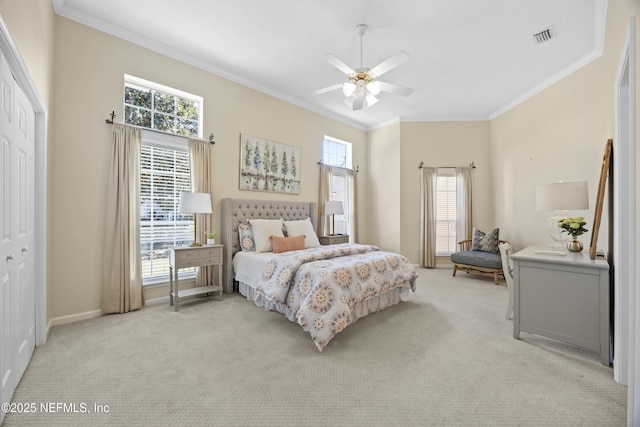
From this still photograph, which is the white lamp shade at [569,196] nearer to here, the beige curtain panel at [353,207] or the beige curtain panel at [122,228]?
the beige curtain panel at [353,207]

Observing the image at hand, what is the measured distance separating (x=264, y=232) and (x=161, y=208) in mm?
1419

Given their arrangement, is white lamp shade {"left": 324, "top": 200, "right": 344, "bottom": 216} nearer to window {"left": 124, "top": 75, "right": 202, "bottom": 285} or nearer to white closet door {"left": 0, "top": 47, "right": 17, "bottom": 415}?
window {"left": 124, "top": 75, "right": 202, "bottom": 285}

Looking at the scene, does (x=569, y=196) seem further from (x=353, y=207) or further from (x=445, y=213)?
(x=353, y=207)

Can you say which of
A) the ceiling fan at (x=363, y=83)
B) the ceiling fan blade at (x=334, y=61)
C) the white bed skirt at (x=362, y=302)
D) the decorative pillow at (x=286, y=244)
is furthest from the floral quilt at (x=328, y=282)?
the ceiling fan blade at (x=334, y=61)

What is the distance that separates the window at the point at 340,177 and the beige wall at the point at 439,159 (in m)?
1.19

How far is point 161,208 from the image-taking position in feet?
12.8

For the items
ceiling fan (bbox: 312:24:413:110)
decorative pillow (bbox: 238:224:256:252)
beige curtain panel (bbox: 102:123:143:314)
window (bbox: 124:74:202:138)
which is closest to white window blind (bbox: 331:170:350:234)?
decorative pillow (bbox: 238:224:256:252)

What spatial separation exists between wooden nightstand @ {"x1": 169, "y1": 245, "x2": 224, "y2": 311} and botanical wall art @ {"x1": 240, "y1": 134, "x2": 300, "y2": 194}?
4.12 ft

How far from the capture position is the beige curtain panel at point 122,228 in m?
3.39

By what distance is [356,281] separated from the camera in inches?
123

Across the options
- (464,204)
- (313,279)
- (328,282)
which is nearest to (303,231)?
(313,279)

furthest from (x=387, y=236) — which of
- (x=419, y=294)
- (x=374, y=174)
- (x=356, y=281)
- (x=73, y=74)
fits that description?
(x=73, y=74)

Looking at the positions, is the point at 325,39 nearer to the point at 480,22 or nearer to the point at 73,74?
the point at 480,22

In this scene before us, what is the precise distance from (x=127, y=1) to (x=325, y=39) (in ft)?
7.10
